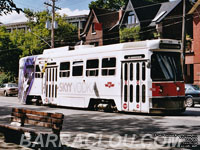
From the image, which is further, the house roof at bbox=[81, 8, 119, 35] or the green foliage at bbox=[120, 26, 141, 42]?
the house roof at bbox=[81, 8, 119, 35]

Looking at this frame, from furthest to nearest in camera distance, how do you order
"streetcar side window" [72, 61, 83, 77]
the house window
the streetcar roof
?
the house window < "streetcar side window" [72, 61, 83, 77] < the streetcar roof

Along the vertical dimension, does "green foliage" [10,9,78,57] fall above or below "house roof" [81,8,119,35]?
below

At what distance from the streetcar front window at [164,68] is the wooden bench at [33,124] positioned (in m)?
6.73

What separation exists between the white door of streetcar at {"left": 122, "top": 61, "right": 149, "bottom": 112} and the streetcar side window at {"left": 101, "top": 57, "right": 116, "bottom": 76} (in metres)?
0.65

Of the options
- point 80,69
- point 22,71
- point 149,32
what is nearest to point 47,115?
point 80,69

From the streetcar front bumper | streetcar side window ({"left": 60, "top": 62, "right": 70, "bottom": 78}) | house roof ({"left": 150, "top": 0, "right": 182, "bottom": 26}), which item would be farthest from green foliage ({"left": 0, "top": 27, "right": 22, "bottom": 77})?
the streetcar front bumper

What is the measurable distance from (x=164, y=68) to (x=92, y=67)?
401cm

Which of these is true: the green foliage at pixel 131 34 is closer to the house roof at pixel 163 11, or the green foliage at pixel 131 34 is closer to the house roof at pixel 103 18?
the house roof at pixel 163 11

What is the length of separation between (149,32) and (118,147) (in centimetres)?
3518

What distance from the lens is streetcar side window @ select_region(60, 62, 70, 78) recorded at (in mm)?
16297

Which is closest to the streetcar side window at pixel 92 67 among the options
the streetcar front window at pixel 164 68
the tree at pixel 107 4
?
the streetcar front window at pixel 164 68

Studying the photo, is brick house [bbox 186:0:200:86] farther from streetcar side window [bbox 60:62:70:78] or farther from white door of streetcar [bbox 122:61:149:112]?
white door of streetcar [bbox 122:61:149:112]

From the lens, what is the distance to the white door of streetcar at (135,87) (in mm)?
12330

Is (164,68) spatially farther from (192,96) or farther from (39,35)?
(39,35)
